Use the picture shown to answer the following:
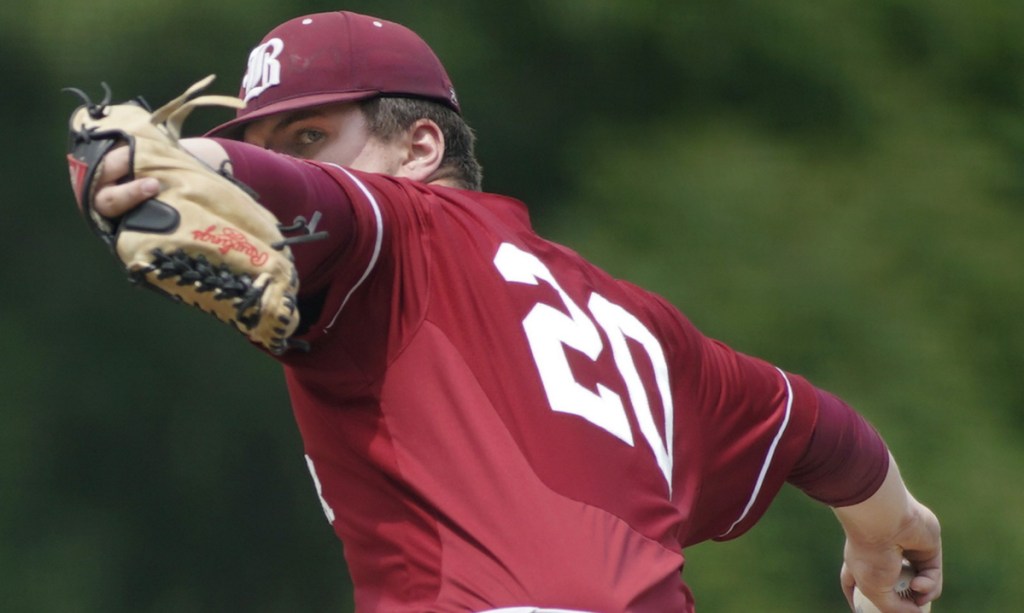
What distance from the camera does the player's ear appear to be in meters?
1.97

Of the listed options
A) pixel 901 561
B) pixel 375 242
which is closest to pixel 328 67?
pixel 375 242

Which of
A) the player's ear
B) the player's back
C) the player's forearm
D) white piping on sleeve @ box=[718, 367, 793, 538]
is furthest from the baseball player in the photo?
the player's forearm

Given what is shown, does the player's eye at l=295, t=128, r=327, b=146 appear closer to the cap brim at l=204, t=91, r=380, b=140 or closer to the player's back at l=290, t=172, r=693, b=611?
the cap brim at l=204, t=91, r=380, b=140

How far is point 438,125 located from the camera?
6.61 ft

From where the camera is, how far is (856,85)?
12.4 ft

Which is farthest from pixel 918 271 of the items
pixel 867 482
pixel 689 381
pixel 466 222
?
pixel 466 222

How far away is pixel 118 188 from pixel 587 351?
0.56 m

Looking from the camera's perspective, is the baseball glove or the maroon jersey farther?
the maroon jersey

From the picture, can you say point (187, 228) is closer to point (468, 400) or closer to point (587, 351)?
point (468, 400)

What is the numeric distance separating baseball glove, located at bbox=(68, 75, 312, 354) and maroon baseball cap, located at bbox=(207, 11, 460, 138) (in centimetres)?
51

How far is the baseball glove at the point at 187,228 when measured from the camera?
134 cm

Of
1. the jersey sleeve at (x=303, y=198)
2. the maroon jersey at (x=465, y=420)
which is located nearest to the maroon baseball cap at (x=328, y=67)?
the maroon jersey at (x=465, y=420)

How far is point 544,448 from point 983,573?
2.27m

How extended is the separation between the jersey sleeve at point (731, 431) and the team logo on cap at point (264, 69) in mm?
579
